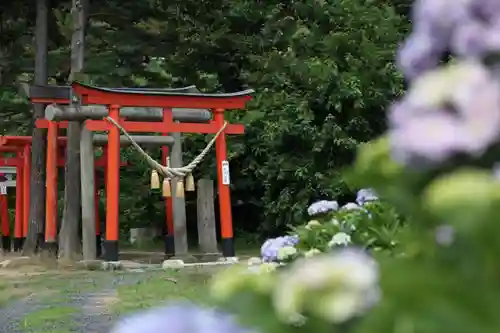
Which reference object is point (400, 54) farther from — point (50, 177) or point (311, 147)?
point (311, 147)

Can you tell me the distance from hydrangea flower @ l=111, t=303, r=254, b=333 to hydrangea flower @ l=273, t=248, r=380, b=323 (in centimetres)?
9

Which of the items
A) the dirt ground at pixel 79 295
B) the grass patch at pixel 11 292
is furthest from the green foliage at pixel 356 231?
the grass patch at pixel 11 292

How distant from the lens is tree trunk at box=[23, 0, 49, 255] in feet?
34.6

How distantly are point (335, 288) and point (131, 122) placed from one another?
8799 mm

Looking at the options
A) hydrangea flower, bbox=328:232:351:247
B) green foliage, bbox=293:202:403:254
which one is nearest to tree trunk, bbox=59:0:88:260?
green foliage, bbox=293:202:403:254

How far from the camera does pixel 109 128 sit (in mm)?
9055

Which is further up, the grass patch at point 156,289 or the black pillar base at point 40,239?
the black pillar base at point 40,239

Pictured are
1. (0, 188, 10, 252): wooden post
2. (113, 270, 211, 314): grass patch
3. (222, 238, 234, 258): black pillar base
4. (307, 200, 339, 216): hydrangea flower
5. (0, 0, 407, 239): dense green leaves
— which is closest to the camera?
(307, 200, 339, 216): hydrangea flower

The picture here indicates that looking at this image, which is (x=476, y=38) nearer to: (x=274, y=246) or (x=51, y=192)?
(x=274, y=246)

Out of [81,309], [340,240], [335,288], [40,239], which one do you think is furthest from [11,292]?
[335,288]

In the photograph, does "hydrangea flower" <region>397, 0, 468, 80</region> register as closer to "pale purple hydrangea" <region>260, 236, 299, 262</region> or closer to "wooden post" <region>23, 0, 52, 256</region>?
"pale purple hydrangea" <region>260, 236, 299, 262</region>

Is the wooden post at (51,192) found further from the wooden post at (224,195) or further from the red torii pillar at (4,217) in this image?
the red torii pillar at (4,217)

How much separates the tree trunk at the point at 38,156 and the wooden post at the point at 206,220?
194 centimetres

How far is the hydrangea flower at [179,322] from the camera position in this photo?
2.49ft
